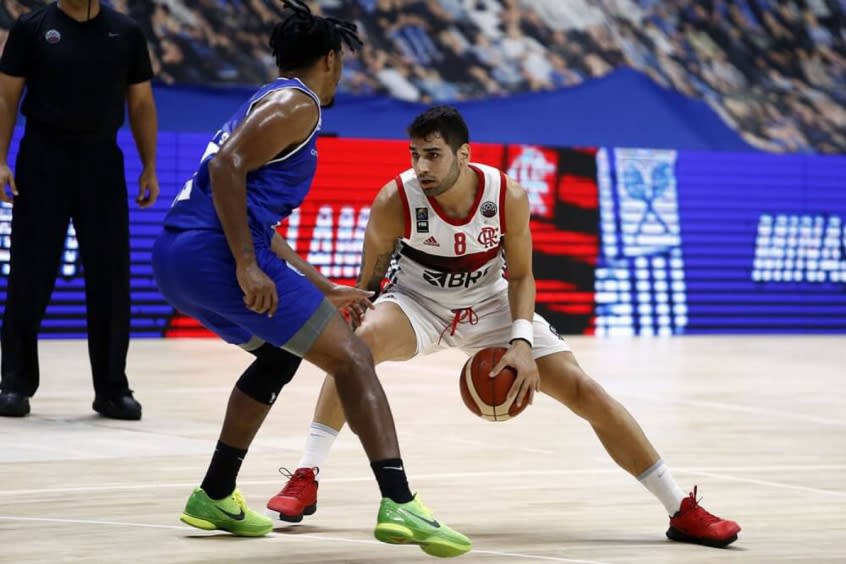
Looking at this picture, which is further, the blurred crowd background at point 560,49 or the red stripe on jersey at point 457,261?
the blurred crowd background at point 560,49

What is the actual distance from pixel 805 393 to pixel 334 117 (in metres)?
8.28

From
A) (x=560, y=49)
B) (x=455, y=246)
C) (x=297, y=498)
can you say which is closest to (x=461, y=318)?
(x=455, y=246)

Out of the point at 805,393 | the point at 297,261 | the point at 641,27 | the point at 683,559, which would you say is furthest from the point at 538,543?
the point at 641,27

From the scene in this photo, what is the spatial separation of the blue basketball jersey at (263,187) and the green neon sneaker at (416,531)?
37.1 inches

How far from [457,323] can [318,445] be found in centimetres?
77

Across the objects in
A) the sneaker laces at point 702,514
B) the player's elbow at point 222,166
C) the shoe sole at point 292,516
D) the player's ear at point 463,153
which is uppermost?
the player's ear at point 463,153

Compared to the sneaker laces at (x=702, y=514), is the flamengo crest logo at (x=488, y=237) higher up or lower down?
higher up

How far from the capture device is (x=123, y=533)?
4.68m

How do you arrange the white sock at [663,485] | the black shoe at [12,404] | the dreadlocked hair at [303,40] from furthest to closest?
1. the black shoe at [12,404]
2. the white sock at [663,485]
3. the dreadlocked hair at [303,40]

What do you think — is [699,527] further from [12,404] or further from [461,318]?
[12,404]

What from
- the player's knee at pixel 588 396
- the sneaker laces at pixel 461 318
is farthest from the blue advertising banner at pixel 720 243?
the player's knee at pixel 588 396

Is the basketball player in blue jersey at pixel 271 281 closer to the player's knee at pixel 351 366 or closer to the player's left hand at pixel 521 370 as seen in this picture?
the player's knee at pixel 351 366

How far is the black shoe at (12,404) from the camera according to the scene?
7.67 m

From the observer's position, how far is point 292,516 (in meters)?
5.02
